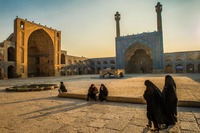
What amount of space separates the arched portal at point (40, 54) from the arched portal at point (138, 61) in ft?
56.2

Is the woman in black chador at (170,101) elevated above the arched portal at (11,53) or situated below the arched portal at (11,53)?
below

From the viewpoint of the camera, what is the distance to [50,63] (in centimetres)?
2944

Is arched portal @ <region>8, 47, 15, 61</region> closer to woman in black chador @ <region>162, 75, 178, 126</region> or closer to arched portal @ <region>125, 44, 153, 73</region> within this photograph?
arched portal @ <region>125, 44, 153, 73</region>

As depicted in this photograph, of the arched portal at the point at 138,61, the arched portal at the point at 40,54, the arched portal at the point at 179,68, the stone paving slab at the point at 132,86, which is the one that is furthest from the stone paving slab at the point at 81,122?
the arched portal at the point at 179,68

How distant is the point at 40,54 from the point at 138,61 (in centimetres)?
2323

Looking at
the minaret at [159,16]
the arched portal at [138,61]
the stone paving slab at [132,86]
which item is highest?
the minaret at [159,16]

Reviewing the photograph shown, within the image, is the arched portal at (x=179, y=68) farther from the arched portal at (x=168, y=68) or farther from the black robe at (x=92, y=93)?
the black robe at (x=92, y=93)

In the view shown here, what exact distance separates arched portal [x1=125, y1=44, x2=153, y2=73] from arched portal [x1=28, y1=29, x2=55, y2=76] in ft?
56.2

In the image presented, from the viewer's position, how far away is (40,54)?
30.8 metres

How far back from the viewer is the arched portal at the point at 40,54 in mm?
29234

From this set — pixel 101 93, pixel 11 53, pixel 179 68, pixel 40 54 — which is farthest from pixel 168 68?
pixel 11 53

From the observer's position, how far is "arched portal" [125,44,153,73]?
111 ft

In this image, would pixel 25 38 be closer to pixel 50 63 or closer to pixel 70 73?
pixel 50 63

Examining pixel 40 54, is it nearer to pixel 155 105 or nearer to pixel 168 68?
pixel 168 68
